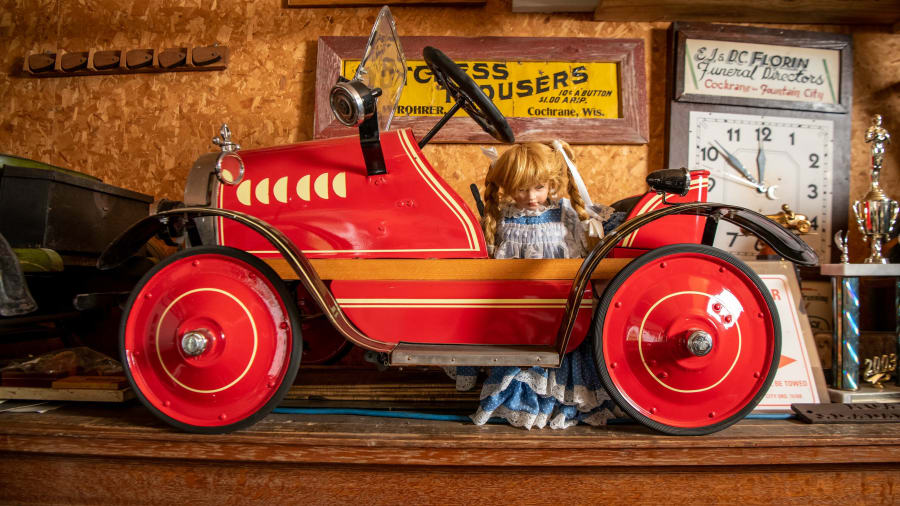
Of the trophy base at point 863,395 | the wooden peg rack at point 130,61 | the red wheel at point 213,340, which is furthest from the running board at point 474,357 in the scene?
the wooden peg rack at point 130,61

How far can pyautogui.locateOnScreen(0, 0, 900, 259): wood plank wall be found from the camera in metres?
1.95

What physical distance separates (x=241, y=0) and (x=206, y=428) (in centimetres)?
186

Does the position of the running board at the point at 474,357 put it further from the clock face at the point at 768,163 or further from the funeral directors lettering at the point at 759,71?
the funeral directors lettering at the point at 759,71

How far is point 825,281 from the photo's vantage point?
183 centimetres

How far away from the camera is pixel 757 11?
6.22 ft

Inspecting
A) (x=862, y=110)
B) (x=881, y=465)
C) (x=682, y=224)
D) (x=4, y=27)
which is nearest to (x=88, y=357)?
(x=4, y=27)

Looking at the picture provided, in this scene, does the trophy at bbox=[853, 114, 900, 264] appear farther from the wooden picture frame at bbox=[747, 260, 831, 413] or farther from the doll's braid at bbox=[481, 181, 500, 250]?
the doll's braid at bbox=[481, 181, 500, 250]

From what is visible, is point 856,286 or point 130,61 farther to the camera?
point 130,61

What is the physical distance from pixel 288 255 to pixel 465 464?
66 cm

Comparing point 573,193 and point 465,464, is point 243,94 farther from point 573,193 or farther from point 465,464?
point 465,464

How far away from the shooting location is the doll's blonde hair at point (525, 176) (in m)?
1.33

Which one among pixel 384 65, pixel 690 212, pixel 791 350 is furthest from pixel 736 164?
pixel 384 65

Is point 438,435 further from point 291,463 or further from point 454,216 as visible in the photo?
point 454,216

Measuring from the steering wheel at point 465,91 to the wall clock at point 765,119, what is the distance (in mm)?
1068
